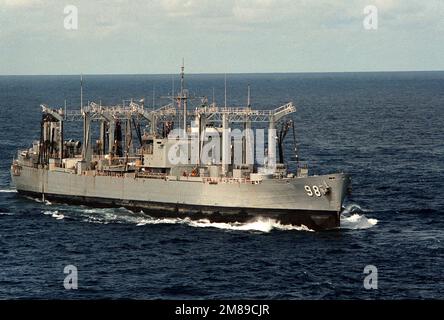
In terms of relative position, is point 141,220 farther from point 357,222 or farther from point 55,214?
point 357,222

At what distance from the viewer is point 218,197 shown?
7512 centimetres

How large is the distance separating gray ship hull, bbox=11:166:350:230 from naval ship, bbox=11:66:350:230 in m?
0.08

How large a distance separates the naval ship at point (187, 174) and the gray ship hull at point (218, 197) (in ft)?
0.28

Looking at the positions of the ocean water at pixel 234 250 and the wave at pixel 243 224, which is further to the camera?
the wave at pixel 243 224

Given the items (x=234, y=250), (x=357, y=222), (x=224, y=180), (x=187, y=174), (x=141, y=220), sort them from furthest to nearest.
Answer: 1. (x=187, y=174)
2. (x=141, y=220)
3. (x=224, y=180)
4. (x=357, y=222)
5. (x=234, y=250)

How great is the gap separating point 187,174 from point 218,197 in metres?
5.08

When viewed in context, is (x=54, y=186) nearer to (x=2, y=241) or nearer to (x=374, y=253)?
(x=2, y=241)

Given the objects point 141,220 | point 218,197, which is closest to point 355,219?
point 218,197

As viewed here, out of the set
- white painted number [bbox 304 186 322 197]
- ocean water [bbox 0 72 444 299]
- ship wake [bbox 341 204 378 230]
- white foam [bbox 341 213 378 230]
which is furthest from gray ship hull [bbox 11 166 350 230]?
ship wake [bbox 341 204 378 230]

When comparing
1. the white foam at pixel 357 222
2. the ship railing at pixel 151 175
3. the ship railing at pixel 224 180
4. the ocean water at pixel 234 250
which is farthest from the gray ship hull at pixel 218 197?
the white foam at pixel 357 222

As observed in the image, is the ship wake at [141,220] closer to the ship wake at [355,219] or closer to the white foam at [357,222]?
the white foam at [357,222]

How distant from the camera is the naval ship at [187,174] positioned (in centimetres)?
7244
